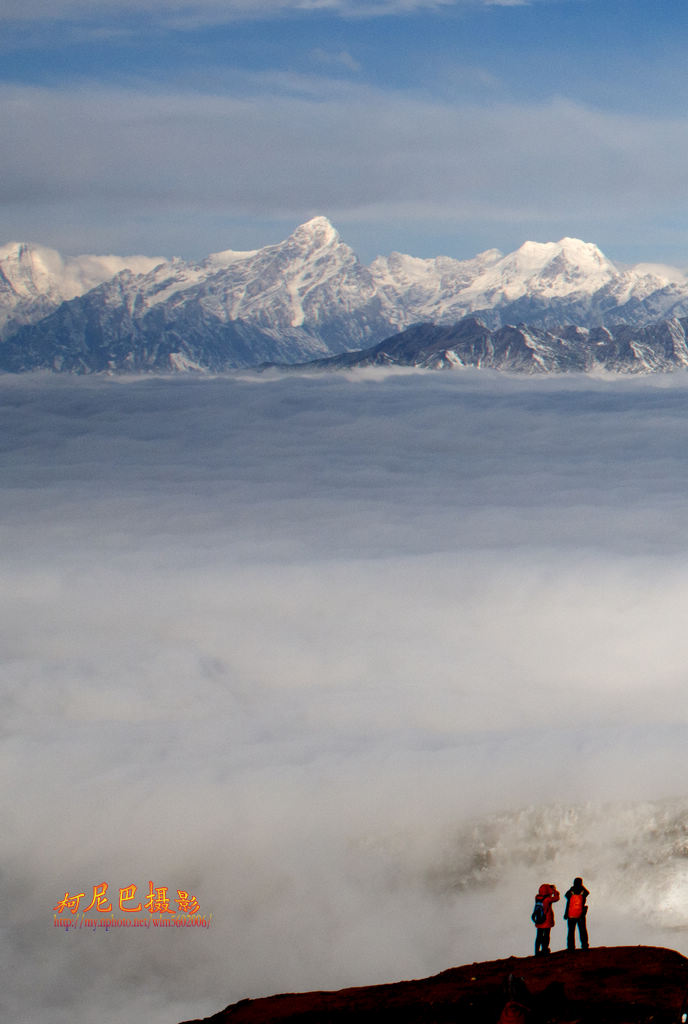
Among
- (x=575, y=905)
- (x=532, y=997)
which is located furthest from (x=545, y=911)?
(x=532, y=997)

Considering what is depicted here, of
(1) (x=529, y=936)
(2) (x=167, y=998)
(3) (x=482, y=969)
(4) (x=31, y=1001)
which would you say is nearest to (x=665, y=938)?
(1) (x=529, y=936)

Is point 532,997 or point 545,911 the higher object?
point 545,911

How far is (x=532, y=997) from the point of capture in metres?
50.6

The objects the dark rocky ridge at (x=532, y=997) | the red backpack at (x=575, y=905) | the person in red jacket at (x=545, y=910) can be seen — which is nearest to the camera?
the dark rocky ridge at (x=532, y=997)

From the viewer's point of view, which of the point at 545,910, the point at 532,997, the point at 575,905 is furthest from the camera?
the point at 575,905

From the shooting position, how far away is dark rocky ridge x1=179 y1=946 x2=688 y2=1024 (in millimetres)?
50281

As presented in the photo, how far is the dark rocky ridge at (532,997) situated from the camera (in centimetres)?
5028

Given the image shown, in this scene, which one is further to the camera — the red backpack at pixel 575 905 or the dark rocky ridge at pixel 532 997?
the red backpack at pixel 575 905

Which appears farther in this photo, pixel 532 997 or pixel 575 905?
pixel 575 905

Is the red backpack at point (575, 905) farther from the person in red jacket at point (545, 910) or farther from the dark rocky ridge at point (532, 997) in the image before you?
the dark rocky ridge at point (532, 997)

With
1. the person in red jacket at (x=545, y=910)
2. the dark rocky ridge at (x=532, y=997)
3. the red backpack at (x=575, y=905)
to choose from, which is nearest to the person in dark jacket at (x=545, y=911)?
the person in red jacket at (x=545, y=910)

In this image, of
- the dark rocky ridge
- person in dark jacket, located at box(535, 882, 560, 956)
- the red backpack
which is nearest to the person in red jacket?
person in dark jacket, located at box(535, 882, 560, 956)

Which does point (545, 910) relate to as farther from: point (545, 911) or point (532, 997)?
point (532, 997)

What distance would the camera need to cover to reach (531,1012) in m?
48.0
